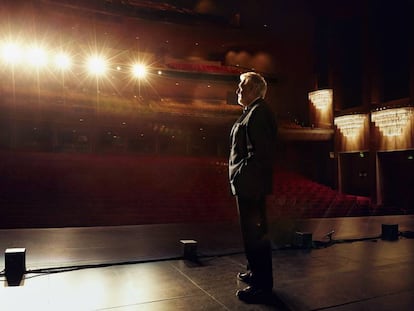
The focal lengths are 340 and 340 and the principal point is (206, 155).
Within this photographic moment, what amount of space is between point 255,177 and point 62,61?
14233 mm

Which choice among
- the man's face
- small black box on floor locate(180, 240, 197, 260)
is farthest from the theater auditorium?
the man's face

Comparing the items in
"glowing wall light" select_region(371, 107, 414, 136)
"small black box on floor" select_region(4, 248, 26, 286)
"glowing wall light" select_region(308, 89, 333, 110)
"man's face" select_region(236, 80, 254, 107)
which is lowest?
"small black box on floor" select_region(4, 248, 26, 286)

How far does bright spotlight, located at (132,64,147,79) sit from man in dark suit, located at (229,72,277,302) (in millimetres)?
14677

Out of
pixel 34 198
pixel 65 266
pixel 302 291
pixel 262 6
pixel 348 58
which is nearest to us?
pixel 302 291

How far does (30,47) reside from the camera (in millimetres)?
13648

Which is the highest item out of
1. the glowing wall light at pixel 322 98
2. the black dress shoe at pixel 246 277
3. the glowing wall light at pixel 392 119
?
the glowing wall light at pixel 322 98

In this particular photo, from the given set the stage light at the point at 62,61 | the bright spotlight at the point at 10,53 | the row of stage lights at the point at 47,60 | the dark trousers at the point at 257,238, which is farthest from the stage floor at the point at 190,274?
the stage light at the point at 62,61

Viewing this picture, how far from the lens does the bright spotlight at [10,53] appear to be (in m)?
12.9

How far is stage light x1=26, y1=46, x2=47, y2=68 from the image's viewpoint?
1352cm

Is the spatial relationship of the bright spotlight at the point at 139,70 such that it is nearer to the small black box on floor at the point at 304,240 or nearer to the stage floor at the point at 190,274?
the stage floor at the point at 190,274

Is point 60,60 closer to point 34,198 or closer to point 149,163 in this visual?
point 149,163

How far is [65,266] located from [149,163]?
1039 centimetres

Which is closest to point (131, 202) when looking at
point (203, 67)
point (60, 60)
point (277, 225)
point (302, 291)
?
point (277, 225)

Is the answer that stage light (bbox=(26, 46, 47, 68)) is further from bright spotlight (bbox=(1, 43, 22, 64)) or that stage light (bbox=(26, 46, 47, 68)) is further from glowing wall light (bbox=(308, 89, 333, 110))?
glowing wall light (bbox=(308, 89, 333, 110))
